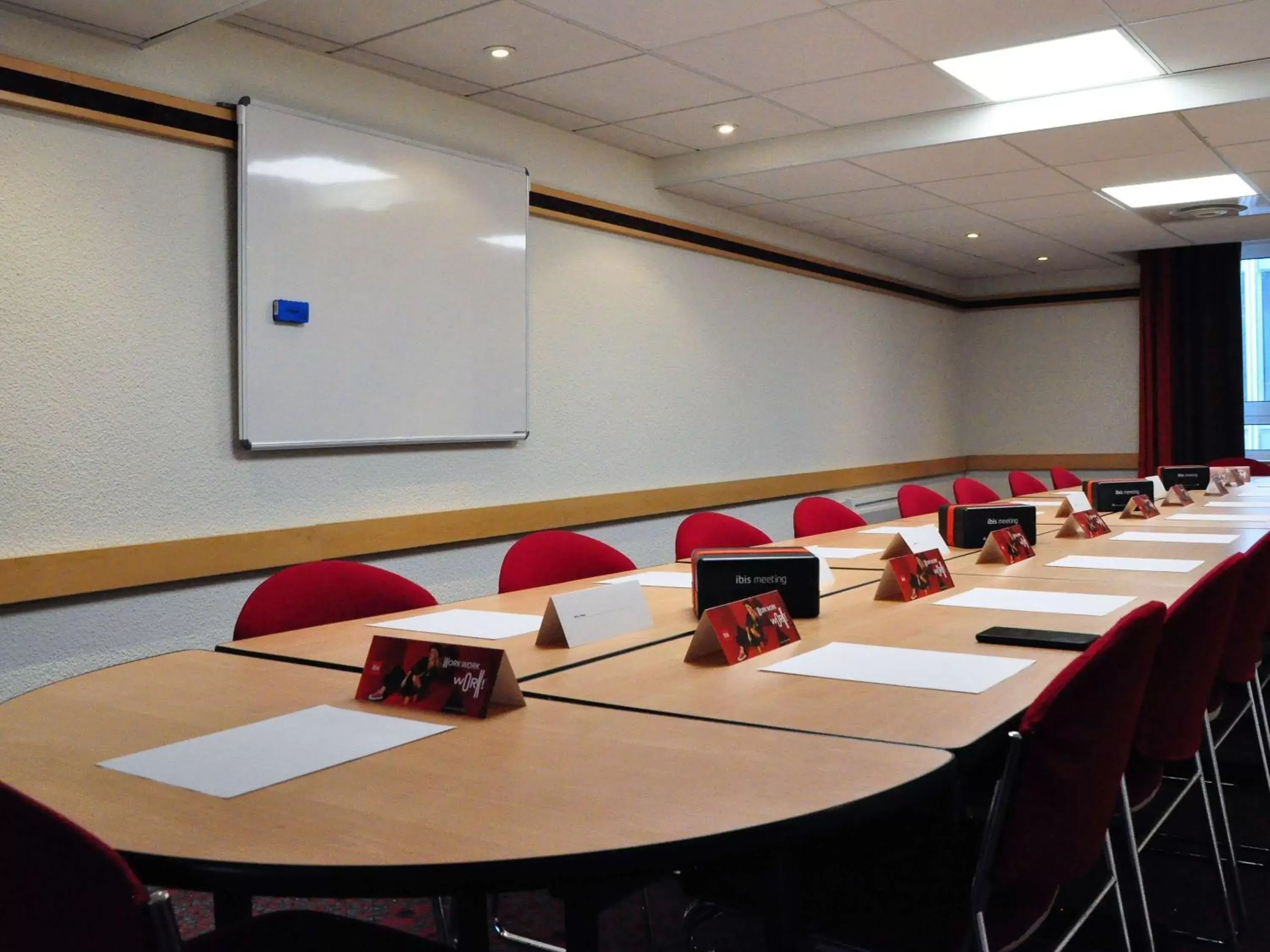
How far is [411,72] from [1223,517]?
12.8 feet

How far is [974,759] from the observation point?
1376 mm

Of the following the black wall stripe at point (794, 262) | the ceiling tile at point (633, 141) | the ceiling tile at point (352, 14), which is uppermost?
the ceiling tile at point (633, 141)

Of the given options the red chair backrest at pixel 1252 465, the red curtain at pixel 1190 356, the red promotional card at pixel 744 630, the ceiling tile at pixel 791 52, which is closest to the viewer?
the red promotional card at pixel 744 630

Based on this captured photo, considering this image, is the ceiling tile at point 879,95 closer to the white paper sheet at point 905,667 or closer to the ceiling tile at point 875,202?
the ceiling tile at point 875,202

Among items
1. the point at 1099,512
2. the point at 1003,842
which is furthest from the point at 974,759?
the point at 1099,512

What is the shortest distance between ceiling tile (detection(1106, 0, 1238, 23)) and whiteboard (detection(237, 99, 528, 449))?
99.7 inches

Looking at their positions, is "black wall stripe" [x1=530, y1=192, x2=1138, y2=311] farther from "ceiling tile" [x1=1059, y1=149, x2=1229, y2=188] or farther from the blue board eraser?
"ceiling tile" [x1=1059, y1=149, x2=1229, y2=188]

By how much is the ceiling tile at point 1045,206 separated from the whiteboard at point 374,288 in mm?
3197

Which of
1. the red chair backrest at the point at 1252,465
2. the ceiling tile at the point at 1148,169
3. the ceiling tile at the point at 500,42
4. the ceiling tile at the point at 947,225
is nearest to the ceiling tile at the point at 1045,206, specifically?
the ceiling tile at the point at 947,225

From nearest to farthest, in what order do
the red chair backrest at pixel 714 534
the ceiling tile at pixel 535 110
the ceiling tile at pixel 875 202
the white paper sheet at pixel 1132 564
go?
the white paper sheet at pixel 1132 564 < the red chair backrest at pixel 714 534 < the ceiling tile at pixel 535 110 < the ceiling tile at pixel 875 202

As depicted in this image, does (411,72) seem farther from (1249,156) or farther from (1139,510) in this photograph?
(1249,156)

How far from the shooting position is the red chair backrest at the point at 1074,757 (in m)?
1.37

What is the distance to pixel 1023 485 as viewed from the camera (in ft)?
21.9

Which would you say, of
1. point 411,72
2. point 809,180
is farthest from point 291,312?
point 809,180
